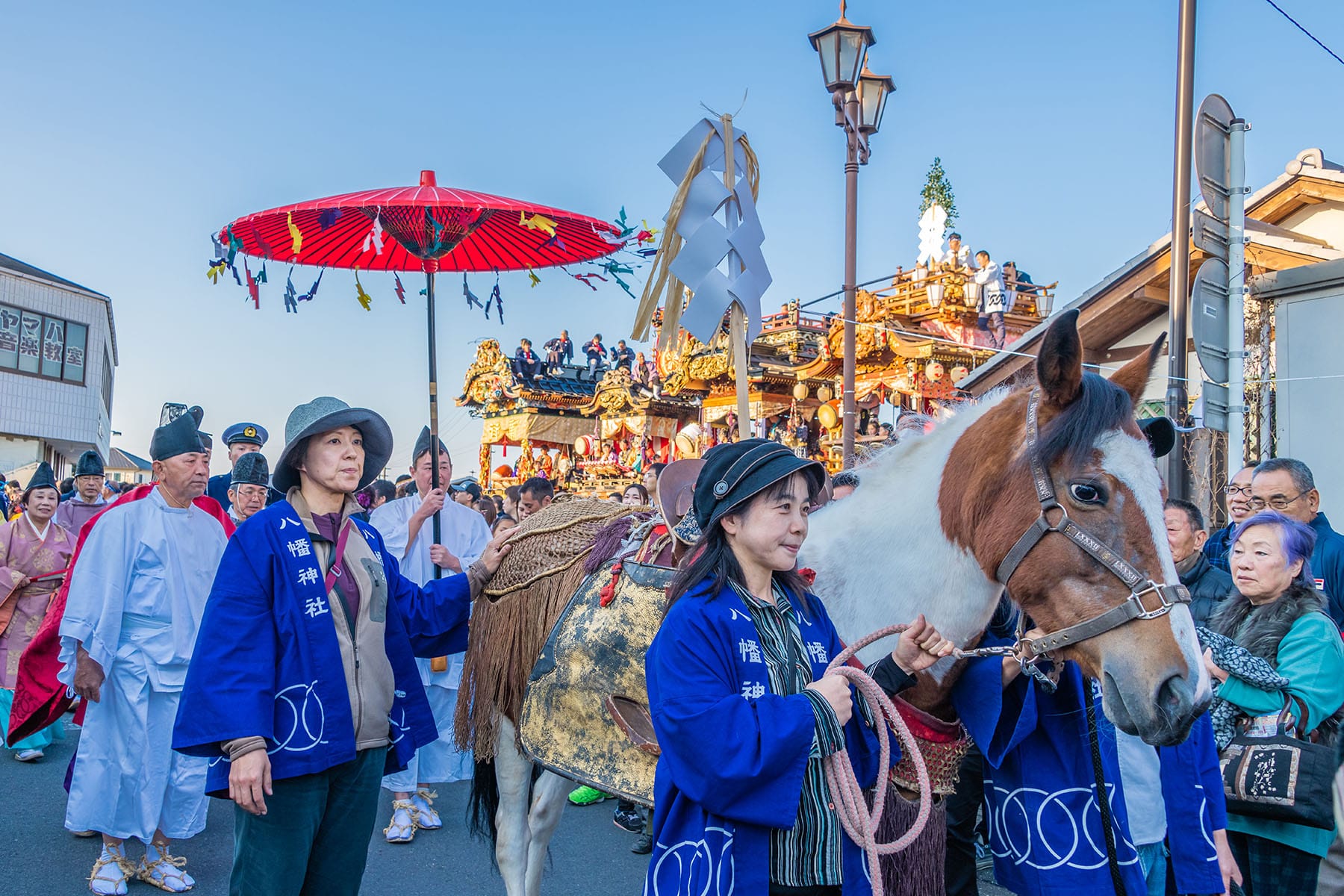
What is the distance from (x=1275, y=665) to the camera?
328cm

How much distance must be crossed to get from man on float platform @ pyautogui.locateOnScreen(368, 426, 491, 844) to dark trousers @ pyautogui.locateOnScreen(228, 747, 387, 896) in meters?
2.34

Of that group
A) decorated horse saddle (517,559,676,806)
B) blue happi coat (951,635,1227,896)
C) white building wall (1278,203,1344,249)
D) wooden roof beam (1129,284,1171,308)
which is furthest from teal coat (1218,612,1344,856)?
white building wall (1278,203,1344,249)

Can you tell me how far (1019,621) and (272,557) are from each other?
2.06 metres

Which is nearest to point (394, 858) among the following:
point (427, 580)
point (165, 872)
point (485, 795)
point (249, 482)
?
point (165, 872)

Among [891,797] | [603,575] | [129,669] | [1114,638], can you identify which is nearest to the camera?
[1114,638]

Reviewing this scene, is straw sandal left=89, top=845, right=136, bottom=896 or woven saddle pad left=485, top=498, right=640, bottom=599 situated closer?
woven saddle pad left=485, top=498, right=640, bottom=599

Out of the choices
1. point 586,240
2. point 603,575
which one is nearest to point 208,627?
point 603,575

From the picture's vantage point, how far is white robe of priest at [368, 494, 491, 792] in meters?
5.71

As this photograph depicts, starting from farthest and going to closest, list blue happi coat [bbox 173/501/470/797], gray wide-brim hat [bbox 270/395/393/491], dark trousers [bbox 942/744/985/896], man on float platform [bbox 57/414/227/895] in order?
man on float platform [bbox 57/414/227/895]
dark trousers [bbox 942/744/985/896]
gray wide-brim hat [bbox 270/395/393/491]
blue happi coat [bbox 173/501/470/797]

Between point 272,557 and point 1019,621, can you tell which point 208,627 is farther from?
point 1019,621

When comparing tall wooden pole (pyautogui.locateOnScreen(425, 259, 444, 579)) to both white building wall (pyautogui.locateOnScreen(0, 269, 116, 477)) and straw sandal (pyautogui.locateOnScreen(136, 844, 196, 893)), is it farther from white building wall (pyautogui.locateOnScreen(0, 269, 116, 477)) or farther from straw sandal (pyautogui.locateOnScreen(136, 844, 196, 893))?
white building wall (pyautogui.locateOnScreen(0, 269, 116, 477))

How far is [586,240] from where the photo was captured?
15.6 feet

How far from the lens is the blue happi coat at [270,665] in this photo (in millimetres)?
2566

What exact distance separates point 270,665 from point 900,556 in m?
1.75
